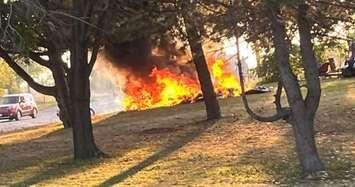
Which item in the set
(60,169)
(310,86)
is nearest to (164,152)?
(60,169)

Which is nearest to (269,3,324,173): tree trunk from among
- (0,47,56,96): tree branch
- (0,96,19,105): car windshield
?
(0,47,56,96): tree branch

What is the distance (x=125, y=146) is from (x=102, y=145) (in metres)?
0.90

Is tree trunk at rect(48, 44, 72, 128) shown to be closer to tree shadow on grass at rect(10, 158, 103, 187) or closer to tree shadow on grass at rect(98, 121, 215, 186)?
tree shadow on grass at rect(98, 121, 215, 186)

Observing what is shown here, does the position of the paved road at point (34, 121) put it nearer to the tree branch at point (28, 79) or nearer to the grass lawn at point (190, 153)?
the tree branch at point (28, 79)

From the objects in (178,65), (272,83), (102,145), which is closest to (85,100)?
(102,145)

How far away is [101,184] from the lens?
10.4 metres

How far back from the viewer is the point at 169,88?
2975 cm

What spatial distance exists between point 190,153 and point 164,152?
75 centimetres

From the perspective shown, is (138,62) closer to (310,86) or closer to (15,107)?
(15,107)

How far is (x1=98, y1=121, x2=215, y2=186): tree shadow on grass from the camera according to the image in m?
10.8

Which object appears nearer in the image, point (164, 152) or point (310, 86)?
point (310, 86)

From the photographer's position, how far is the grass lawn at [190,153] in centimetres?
1018

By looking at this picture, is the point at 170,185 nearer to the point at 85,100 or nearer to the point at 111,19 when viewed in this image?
the point at 85,100

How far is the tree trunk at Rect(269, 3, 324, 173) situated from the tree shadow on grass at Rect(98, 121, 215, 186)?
117 inches
